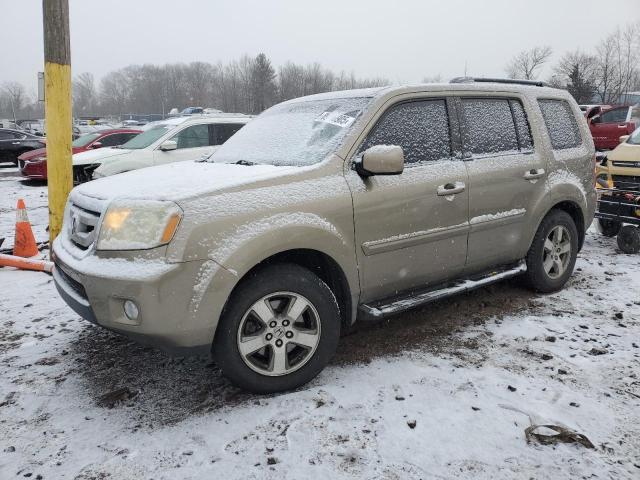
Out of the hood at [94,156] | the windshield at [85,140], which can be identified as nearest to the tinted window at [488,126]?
the hood at [94,156]

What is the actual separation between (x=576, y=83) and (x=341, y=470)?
52.2 m

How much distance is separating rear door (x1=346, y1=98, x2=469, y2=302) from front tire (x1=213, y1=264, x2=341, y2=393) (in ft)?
1.32

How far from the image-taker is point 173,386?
10.5 ft

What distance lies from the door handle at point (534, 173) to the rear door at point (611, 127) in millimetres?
16062

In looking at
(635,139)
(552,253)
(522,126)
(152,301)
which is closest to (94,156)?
(522,126)

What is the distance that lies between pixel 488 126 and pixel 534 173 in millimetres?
610

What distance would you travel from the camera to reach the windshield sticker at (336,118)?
3459 mm

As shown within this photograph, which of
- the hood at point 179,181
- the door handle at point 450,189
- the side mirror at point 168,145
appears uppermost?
the side mirror at point 168,145

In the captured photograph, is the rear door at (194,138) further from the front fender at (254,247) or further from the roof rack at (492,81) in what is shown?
the front fender at (254,247)

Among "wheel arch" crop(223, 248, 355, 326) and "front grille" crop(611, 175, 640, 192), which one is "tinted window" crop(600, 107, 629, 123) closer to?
"front grille" crop(611, 175, 640, 192)

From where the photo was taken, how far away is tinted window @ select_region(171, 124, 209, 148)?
9.51 meters

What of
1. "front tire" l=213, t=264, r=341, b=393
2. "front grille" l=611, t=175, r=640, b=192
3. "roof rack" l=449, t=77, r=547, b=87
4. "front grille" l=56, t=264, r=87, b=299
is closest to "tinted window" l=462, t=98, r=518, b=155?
"roof rack" l=449, t=77, r=547, b=87

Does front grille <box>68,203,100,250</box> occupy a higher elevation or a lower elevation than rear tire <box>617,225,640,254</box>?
higher

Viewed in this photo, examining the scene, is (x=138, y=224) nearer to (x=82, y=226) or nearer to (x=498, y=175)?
(x=82, y=226)
